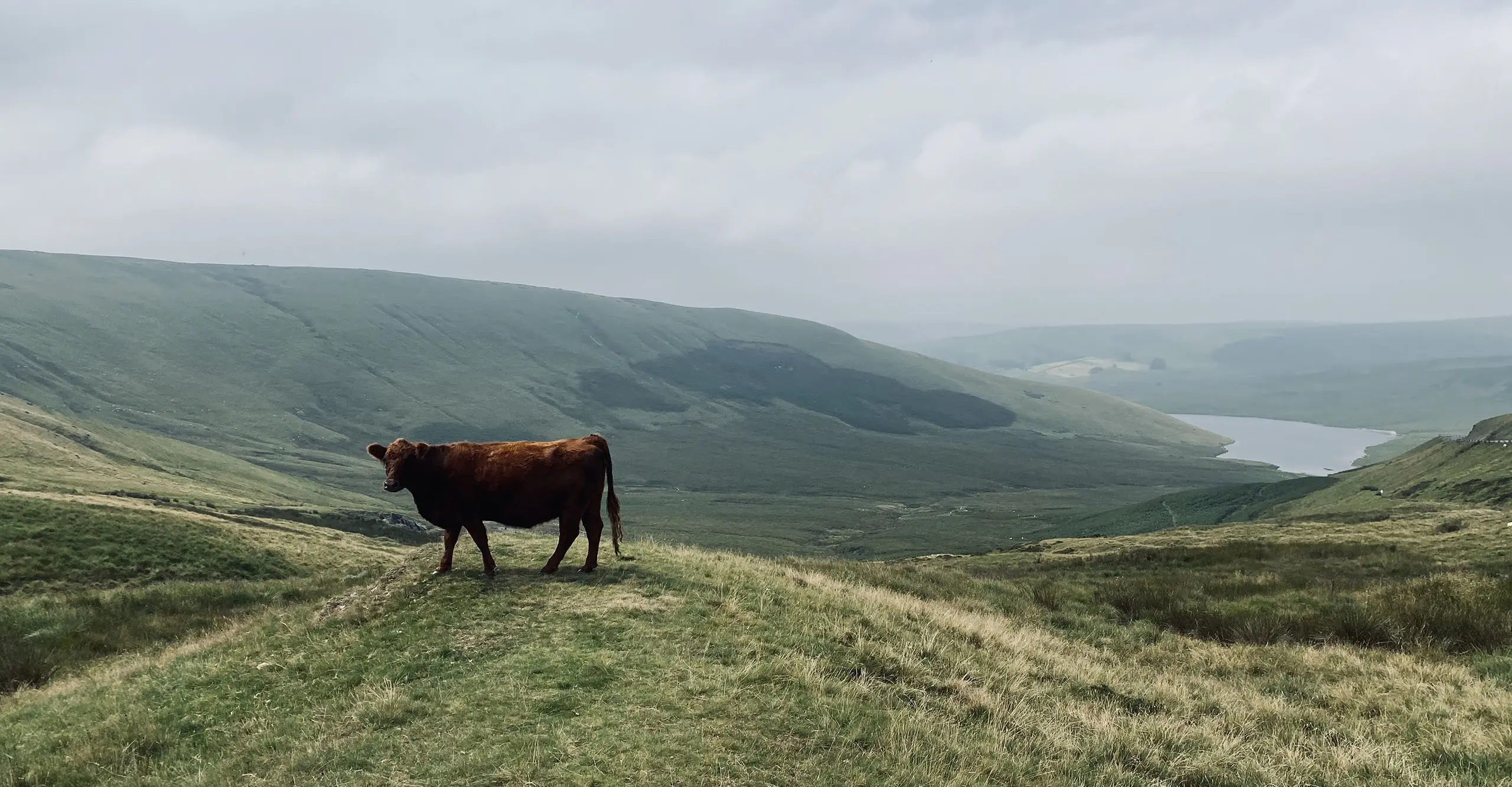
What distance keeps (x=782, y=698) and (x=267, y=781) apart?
597 cm

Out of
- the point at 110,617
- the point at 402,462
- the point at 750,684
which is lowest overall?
the point at 110,617

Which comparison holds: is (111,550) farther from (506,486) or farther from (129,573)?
(506,486)

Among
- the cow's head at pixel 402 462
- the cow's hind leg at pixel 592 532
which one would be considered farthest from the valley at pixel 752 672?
the cow's head at pixel 402 462

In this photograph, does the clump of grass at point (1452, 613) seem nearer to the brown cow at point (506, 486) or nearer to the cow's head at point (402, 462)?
the brown cow at point (506, 486)

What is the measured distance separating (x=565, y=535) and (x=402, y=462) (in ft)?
Answer: 11.9

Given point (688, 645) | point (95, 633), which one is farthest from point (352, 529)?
point (688, 645)

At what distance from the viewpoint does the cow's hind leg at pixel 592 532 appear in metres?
16.6

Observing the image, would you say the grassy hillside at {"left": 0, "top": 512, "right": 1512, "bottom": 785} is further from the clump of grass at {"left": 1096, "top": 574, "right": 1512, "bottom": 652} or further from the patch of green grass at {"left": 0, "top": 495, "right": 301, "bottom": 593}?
Result: the patch of green grass at {"left": 0, "top": 495, "right": 301, "bottom": 593}

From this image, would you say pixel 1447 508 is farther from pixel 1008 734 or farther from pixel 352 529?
pixel 352 529

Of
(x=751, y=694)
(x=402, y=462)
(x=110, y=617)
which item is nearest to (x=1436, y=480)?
(x=751, y=694)

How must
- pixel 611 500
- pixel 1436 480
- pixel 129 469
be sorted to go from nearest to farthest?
pixel 611 500 → pixel 1436 480 → pixel 129 469

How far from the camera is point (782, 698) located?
1022 centimetres

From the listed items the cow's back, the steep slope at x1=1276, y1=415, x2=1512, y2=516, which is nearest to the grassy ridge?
the steep slope at x1=1276, y1=415, x2=1512, y2=516

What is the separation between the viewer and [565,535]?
16.3 meters
